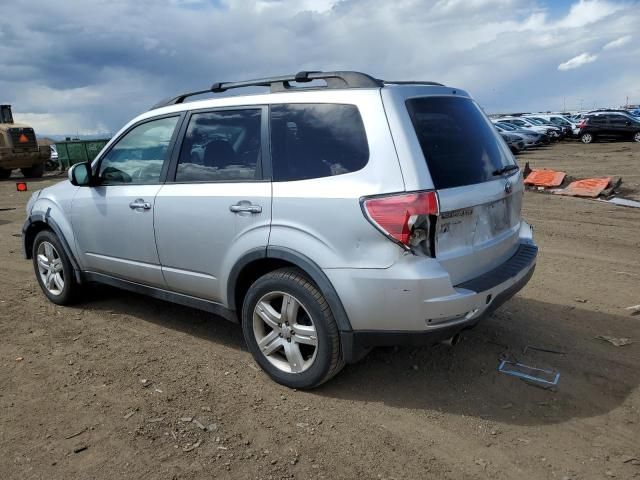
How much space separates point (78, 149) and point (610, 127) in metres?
27.3

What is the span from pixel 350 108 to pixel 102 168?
8.45ft

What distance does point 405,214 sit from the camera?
2.89 meters

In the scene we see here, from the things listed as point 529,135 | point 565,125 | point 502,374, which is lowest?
point 502,374

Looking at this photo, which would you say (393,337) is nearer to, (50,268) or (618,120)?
(50,268)

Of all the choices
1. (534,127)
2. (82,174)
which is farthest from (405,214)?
(534,127)

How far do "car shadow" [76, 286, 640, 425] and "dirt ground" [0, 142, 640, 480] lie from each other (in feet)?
0.04

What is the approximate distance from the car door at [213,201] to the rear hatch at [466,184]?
3.51 ft

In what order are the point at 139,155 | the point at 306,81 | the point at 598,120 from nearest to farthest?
the point at 306,81 < the point at 139,155 < the point at 598,120

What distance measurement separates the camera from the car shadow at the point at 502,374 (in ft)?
11.0

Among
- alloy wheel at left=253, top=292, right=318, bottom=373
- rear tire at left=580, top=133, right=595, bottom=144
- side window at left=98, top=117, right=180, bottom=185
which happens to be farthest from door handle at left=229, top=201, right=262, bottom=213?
rear tire at left=580, top=133, right=595, bottom=144

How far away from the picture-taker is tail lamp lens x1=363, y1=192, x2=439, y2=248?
9.49 feet

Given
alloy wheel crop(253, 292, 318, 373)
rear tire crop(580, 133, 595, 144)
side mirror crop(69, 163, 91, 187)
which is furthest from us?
rear tire crop(580, 133, 595, 144)

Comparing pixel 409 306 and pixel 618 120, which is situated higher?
pixel 618 120

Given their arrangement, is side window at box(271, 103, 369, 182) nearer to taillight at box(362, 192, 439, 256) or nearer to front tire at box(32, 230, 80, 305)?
taillight at box(362, 192, 439, 256)
